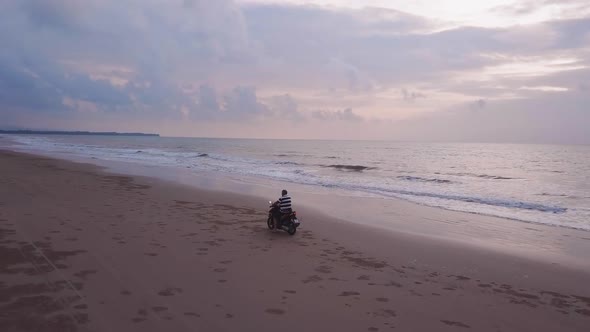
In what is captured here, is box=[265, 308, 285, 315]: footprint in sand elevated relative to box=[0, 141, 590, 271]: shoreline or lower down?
lower down

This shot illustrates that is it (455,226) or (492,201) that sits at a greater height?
(492,201)

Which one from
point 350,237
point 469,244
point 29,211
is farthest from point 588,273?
point 29,211

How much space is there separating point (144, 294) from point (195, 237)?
3911 mm

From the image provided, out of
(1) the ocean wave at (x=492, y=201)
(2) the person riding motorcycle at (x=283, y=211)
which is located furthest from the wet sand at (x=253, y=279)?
(1) the ocean wave at (x=492, y=201)

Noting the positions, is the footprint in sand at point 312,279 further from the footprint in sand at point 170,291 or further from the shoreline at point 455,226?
the shoreline at point 455,226

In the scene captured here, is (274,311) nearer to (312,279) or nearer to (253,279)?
(253,279)

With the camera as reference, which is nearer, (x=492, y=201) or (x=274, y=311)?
(x=274, y=311)

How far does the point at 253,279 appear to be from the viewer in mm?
7215

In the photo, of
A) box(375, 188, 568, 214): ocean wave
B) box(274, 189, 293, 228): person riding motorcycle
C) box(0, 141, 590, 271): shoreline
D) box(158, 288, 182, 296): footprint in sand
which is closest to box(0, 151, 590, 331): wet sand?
box(158, 288, 182, 296): footprint in sand

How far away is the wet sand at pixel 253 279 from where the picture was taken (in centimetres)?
559

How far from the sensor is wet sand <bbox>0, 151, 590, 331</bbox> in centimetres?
559

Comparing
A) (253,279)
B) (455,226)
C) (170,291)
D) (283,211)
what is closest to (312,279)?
(253,279)

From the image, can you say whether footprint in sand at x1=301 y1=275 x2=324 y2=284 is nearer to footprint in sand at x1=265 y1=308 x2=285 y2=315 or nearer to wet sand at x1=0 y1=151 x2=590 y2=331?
wet sand at x1=0 y1=151 x2=590 y2=331

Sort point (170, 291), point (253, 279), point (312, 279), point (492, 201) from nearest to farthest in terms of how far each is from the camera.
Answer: point (170, 291) → point (253, 279) → point (312, 279) → point (492, 201)
